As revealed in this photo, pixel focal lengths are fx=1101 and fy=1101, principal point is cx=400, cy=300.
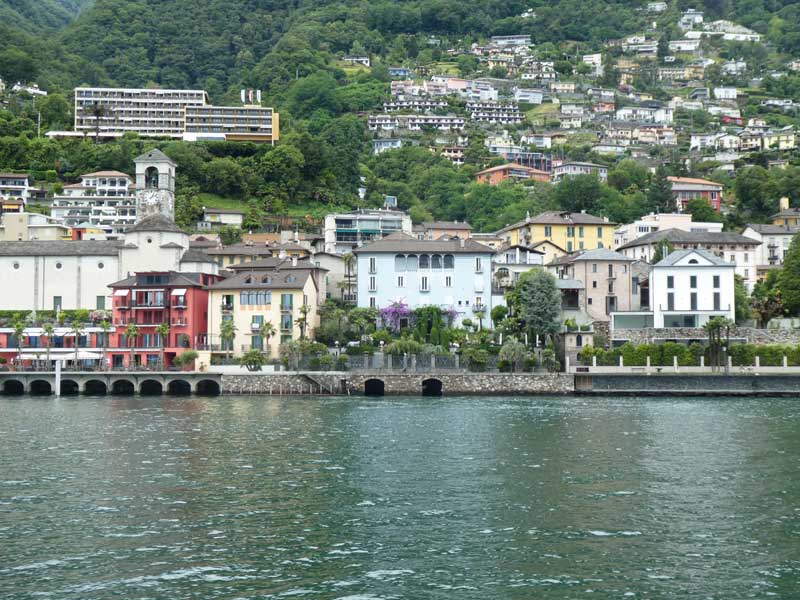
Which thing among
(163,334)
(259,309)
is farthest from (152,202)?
(259,309)

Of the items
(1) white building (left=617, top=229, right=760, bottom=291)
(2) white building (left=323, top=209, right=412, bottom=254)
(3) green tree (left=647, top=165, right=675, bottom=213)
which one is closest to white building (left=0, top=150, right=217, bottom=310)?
(2) white building (left=323, top=209, right=412, bottom=254)

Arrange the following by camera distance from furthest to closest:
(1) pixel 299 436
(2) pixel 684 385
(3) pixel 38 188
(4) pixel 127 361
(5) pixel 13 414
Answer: (3) pixel 38 188
(4) pixel 127 361
(2) pixel 684 385
(5) pixel 13 414
(1) pixel 299 436

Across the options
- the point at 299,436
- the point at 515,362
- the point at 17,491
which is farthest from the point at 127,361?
the point at 17,491

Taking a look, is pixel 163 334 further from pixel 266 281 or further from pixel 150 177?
pixel 150 177

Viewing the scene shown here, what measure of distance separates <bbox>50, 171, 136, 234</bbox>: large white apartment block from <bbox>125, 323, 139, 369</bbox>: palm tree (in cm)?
4013

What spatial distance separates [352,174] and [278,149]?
17676 millimetres

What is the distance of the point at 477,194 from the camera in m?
154

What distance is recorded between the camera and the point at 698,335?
8481 centimetres

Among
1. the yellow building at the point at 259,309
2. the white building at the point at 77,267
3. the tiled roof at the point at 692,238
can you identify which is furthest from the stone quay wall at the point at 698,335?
the white building at the point at 77,267

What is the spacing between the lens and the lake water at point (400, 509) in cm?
2541

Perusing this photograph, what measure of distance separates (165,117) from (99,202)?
1498 inches

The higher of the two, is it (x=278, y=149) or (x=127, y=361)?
(x=278, y=149)

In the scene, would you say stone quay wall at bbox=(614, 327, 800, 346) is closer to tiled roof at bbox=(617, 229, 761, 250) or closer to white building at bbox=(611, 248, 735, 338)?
white building at bbox=(611, 248, 735, 338)

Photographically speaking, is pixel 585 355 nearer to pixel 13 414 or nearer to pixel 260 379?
pixel 260 379
